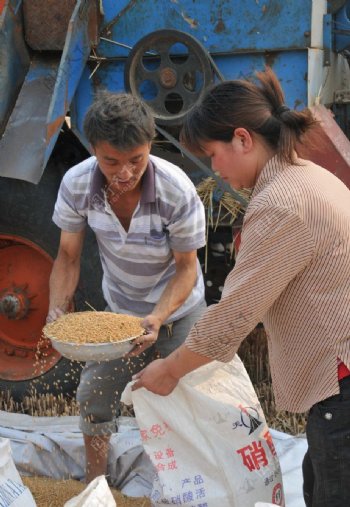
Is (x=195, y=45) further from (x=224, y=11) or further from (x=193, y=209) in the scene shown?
(x=193, y=209)

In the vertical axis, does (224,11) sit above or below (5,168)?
above

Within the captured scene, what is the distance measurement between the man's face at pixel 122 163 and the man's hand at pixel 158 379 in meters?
0.65

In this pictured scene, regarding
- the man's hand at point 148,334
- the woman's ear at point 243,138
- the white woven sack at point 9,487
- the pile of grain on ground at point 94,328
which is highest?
the woman's ear at point 243,138

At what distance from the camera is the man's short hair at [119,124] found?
2781 millimetres

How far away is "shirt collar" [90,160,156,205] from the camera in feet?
9.71

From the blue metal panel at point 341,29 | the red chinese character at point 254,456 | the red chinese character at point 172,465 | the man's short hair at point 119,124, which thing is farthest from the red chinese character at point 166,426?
the blue metal panel at point 341,29

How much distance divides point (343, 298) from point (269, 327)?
272 mm

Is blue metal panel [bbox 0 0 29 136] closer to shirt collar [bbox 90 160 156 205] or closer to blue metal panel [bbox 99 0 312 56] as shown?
blue metal panel [bbox 99 0 312 56]

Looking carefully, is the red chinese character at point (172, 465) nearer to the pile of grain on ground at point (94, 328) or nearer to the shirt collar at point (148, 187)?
the pile of grain on ground at point (94, 328)

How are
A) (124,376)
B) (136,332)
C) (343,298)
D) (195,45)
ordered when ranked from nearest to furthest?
(343,298) → (136,332) → (124,376) → (195,45)

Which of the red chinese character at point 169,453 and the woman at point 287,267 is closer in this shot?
the woman at point 287,267

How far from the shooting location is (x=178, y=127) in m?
3.67

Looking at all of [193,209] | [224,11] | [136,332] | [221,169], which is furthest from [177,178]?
[224,11]

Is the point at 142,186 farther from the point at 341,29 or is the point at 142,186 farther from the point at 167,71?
the point at 341,29
